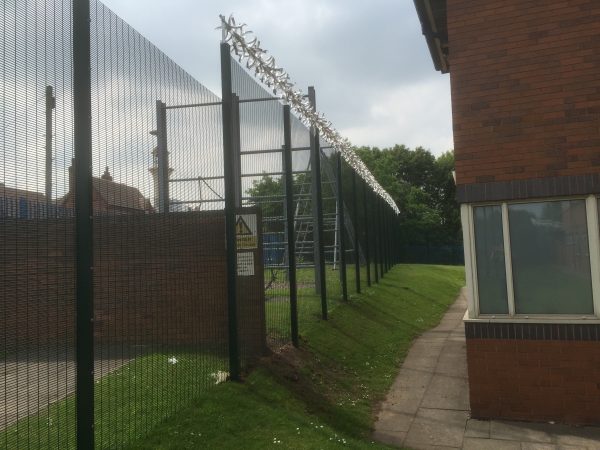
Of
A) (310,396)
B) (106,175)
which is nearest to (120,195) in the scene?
(106,175)

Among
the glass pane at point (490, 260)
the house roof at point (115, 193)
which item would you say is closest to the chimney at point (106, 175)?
the house roof at point (115, 193)

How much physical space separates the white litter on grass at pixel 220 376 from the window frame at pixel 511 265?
2.75 metres

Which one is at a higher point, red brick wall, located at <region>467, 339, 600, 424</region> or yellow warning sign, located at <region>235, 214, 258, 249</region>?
yellow warning sign, located at <region>235, 214, 258, 249</region>

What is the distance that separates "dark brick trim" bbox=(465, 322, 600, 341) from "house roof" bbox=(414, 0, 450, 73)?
402cm

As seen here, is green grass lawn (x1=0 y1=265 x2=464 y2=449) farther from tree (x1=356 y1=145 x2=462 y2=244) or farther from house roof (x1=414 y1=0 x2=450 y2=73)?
tree (x1=356 y1=145 x2=462 y2=244)

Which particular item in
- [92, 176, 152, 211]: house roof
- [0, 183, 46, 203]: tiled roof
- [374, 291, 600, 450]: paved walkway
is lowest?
[374, 291, 600, 450]: paved walkway

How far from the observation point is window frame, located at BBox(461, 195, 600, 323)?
6020mm

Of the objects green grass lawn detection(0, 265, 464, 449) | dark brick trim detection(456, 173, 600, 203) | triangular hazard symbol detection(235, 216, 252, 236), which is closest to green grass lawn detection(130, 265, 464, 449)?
green grass lawn detection(0, 265, 464, 449)

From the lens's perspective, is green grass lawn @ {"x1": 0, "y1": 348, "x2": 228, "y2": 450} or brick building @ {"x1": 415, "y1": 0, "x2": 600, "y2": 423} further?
brick building @ {"x1": 415, "y1": 0, "x2": 600, "y2": 423}

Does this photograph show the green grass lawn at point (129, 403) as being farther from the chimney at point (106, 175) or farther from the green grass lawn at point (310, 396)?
the chimney at point (106, 175)

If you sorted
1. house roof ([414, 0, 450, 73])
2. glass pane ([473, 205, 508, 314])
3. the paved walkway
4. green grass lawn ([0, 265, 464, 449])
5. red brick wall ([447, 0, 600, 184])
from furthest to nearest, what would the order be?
house roof ([414, 0, 450, 73]) < glass pane ([473, 205, 508, 314]) < red brick wall ([447, 0, 600, 184]) < the paved walkway < green grass lawn ([0, 265, 464, 449])

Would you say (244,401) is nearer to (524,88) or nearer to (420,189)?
(524,88)

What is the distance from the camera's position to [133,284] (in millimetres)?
4531

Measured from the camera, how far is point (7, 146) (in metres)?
3.18
